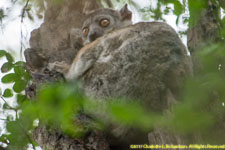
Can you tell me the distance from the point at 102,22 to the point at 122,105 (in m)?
4.70

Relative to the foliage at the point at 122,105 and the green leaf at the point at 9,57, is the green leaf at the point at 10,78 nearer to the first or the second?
the foliage at the point at 122,105

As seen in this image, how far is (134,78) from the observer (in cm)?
387

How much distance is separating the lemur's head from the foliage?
1.17ft

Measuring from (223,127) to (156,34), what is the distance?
166 cm

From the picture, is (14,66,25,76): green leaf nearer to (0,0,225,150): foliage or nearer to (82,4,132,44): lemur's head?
(0,0,225,150): foliage

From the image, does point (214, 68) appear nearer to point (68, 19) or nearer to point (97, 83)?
point (97, 83)

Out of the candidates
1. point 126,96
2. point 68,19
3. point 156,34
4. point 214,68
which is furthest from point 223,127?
point 68,19

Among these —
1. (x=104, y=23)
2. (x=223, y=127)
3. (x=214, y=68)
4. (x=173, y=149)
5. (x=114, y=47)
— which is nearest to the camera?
(x=173, y=149)

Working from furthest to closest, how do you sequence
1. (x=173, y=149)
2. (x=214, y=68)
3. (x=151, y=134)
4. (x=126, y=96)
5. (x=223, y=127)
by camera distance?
(x=126, y=96) → (x=223, y=127) → (x=151, y=134) → (x=214, y=68) → (x=173, y=149)

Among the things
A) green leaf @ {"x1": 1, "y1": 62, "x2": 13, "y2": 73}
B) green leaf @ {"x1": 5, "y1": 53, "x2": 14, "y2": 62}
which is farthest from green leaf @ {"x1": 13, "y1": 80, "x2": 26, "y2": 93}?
green leaf @ {"x1": 5, "y1": 53, "x2": 14, "y2": 62}

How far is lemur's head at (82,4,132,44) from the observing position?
5.79 meters

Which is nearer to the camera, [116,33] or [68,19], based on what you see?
[116,33]

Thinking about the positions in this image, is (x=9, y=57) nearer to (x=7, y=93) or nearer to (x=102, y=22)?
(x=7, y=93)

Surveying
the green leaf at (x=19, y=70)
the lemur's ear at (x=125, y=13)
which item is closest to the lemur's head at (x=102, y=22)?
Answer: the lemur's ear at (x=125, y=13)
